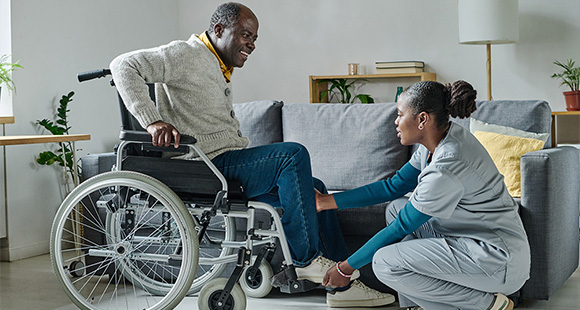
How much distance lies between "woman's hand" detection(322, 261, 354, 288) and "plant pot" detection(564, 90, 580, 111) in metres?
2.84

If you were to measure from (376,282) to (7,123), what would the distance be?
7.22ft

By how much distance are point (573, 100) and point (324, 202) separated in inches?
105

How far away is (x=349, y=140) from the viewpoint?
326cm

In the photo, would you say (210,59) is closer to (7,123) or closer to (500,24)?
(7,123)

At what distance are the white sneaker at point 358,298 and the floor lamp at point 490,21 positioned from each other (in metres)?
2.43

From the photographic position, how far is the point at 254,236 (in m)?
2.26

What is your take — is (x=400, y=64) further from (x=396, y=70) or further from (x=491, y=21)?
(x=491, y=21)

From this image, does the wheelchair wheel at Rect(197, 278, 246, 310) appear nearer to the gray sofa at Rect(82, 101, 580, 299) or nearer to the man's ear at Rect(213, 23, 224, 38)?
the gray sofa at Rect(82, 101, 580, 299)

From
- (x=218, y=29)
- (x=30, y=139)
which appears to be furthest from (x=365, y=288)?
(x=30, y=139)

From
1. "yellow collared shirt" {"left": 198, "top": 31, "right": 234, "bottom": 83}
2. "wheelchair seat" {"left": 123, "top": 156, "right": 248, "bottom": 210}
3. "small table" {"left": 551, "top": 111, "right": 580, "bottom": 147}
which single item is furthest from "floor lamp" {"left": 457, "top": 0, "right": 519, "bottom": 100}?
"wheelchair seat" {"left": 123, "top": 156, "right": 248, "bottom": 210}

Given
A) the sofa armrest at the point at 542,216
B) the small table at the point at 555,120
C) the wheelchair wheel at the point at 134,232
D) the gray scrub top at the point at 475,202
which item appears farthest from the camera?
the small table at the point at 555,120

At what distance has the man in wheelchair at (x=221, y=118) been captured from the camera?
2.16m

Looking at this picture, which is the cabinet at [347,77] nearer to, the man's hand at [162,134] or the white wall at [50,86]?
the white wall at [50,86]

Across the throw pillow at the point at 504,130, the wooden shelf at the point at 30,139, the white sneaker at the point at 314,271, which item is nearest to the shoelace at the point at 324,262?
the white sneaker at the point at 314,271
